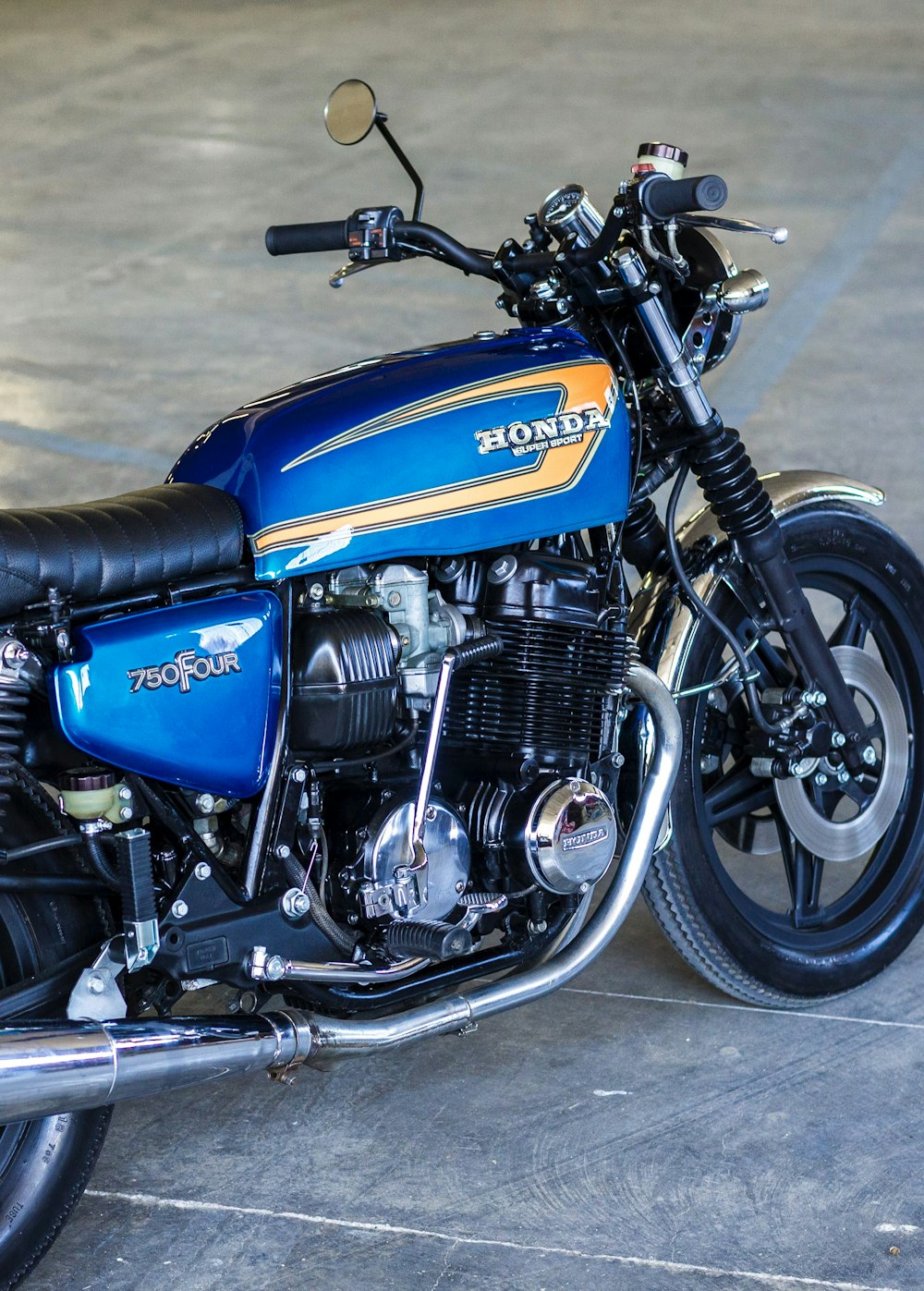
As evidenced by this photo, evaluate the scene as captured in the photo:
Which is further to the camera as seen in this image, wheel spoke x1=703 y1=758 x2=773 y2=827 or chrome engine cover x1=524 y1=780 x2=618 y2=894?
wheel spoke x1=703 y1=758 x2=773 y2=827

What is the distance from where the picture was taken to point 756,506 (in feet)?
8.99

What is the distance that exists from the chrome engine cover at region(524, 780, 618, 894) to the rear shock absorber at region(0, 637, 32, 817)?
812mm

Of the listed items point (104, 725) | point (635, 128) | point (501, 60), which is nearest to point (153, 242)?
point (635, 128)

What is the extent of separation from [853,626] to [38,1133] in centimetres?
179

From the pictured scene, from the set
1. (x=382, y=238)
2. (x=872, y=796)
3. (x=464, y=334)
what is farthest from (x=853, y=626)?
(x=464, y=334)

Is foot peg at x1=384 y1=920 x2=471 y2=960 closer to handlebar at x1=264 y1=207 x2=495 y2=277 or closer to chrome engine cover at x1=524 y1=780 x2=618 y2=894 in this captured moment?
chrome engine cover at x1=524 y1=780 x2=618 y2=894

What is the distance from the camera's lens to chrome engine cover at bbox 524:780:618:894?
97.4 inches

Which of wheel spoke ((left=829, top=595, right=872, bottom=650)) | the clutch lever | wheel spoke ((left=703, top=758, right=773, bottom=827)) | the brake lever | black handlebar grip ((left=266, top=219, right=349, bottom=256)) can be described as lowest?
wheel spoke ((left=703, top=758, right=773, bottom=827))

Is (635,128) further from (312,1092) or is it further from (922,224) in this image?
(312,1092)

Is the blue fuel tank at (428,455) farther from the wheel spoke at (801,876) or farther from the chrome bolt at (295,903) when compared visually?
the wheel spoke at (801,876)

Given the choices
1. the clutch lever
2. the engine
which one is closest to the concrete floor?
the engine

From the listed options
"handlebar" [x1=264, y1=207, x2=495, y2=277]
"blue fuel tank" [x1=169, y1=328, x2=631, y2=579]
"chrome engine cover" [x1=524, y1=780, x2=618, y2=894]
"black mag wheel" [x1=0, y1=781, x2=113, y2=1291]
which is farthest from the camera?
"handlebar" [x1=264, y1=207, x2=495, y2=277]

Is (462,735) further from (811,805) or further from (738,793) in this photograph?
(811,805)

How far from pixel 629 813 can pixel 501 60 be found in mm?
10007
